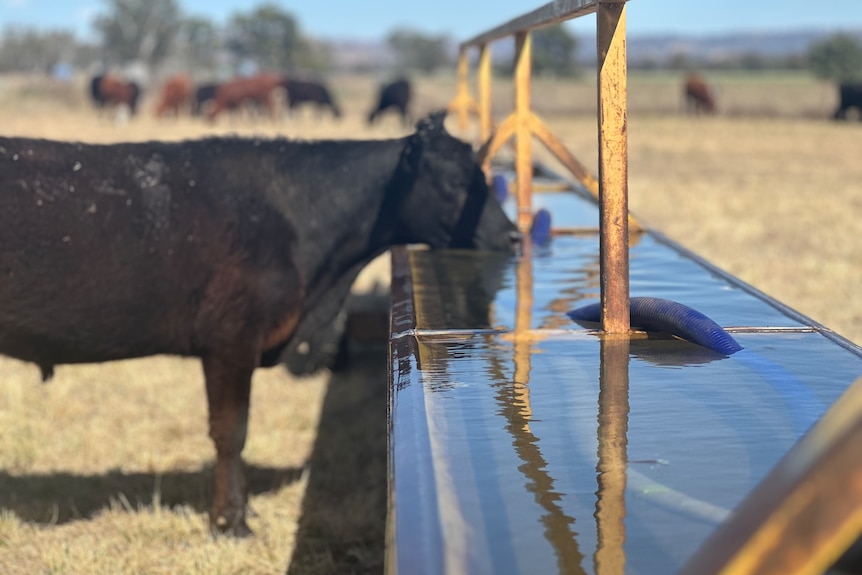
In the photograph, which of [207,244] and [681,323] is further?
[207,244]

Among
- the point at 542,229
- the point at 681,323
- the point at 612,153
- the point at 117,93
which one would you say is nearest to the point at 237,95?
the point at 117,93

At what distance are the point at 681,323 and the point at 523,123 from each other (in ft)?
9.36

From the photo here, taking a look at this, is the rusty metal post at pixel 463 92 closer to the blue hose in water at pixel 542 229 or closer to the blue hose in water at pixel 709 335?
the blue hose in water at pixel 542 229

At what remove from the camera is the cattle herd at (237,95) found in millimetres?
31578

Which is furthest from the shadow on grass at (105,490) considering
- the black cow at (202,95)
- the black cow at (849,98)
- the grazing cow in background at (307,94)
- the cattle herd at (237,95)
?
the black cow at (849,98)

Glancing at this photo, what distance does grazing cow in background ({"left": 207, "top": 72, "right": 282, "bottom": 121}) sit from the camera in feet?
104

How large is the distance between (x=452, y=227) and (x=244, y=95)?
28691mm

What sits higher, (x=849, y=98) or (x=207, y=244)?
(x=849, y=98)

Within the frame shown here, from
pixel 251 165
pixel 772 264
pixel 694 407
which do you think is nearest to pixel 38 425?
pixel 251 165

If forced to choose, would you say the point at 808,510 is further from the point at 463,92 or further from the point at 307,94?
the point at 307,94

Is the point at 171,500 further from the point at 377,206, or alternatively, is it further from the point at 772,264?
the point at 772,264

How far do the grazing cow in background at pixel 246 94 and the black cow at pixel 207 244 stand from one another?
27835mm

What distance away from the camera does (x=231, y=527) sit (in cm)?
404

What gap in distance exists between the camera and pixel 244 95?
3219 centimetres
